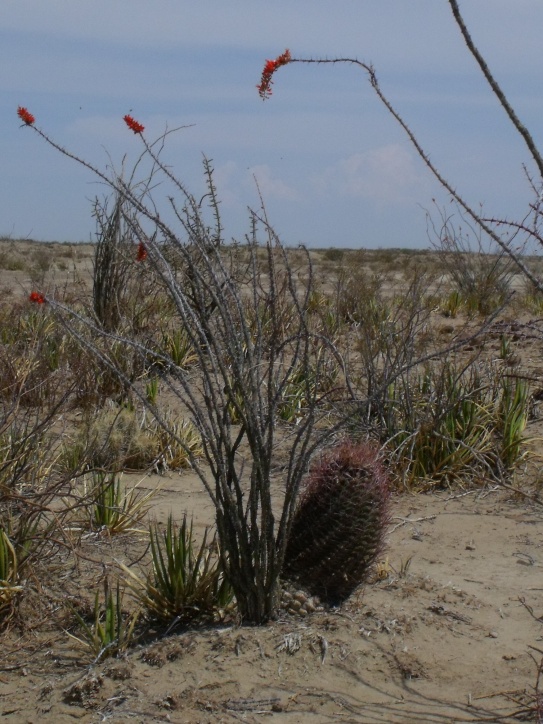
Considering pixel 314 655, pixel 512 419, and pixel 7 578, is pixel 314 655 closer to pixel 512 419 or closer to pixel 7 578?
pixel 7 578

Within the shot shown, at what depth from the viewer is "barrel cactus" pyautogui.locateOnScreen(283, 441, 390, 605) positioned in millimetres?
4109

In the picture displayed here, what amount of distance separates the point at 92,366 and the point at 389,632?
4.87m

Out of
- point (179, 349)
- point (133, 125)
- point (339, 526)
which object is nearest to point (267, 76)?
point (133, 125)

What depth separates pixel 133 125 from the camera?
12.4 feet

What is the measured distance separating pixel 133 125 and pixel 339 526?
6.10 feet

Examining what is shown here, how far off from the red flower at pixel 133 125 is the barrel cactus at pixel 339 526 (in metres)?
1.60

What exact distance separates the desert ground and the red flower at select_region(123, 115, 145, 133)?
1.60m

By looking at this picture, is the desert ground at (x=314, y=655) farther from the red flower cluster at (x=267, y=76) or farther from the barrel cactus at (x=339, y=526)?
the red flower cluster at (x=267, y=76)

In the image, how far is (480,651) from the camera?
3.95m

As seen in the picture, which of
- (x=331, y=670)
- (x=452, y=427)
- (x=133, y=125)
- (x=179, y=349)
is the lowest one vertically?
(x=331, y=670)

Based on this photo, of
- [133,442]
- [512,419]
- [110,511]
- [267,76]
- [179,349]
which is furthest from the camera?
[179,349]

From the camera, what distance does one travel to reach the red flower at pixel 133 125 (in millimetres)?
3765

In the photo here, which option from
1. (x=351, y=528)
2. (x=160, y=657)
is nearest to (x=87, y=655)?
(x=160, y=657)

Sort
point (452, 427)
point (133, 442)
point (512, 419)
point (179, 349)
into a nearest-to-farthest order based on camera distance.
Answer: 1. point (133, 442)
2. point (452, 427)
3. point (512, 419)
4. point (179, 349)
